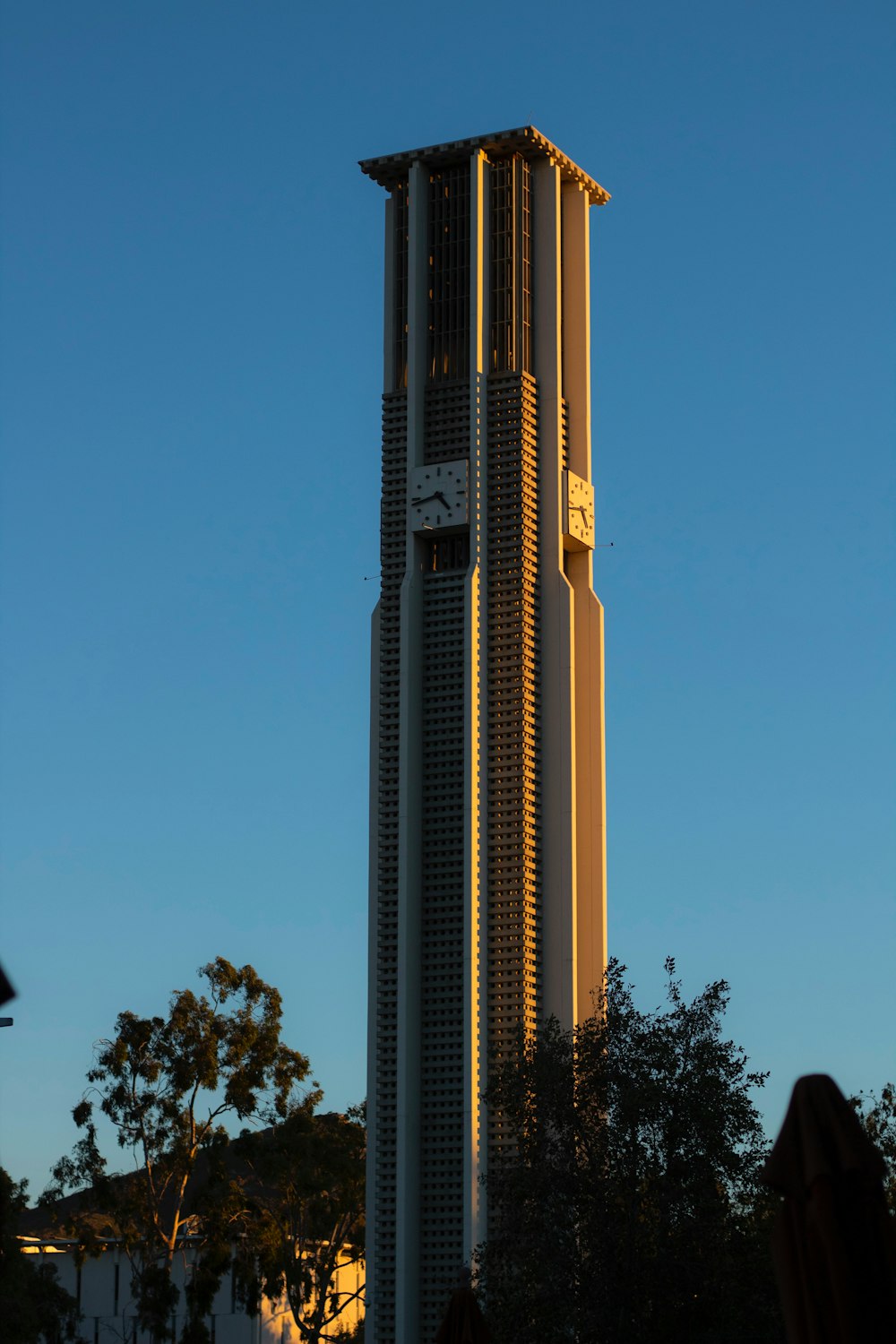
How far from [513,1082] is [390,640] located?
119 feet

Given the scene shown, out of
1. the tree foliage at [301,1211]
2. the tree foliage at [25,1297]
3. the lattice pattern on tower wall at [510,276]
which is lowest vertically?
the tree foliage at [25,1297]

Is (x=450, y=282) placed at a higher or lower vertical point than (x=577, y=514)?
higher

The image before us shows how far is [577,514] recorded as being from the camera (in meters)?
73.4

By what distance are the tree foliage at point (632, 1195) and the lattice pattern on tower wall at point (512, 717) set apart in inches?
1161

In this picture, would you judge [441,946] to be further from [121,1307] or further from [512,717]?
[121,1307]

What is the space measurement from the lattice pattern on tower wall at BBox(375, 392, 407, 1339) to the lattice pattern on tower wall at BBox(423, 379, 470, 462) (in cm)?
85

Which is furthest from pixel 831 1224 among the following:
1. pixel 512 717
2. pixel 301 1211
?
pixel 512 717

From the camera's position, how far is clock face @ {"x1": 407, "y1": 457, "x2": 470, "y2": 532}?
7181cm

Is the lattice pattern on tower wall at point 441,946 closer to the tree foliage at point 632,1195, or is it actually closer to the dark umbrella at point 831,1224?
the tree foliage at point 632,1195

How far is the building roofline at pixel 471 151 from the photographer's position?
74125 millimetres

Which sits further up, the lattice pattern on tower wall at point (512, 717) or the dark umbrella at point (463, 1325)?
the lattice pattern on tower wall at point (512, 717)

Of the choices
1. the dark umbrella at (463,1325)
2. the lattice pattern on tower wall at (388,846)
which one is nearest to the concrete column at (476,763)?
the lattice pattern on tower wall at (388,846)

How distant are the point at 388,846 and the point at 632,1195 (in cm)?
3642

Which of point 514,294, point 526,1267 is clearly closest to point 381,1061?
point 514,294
